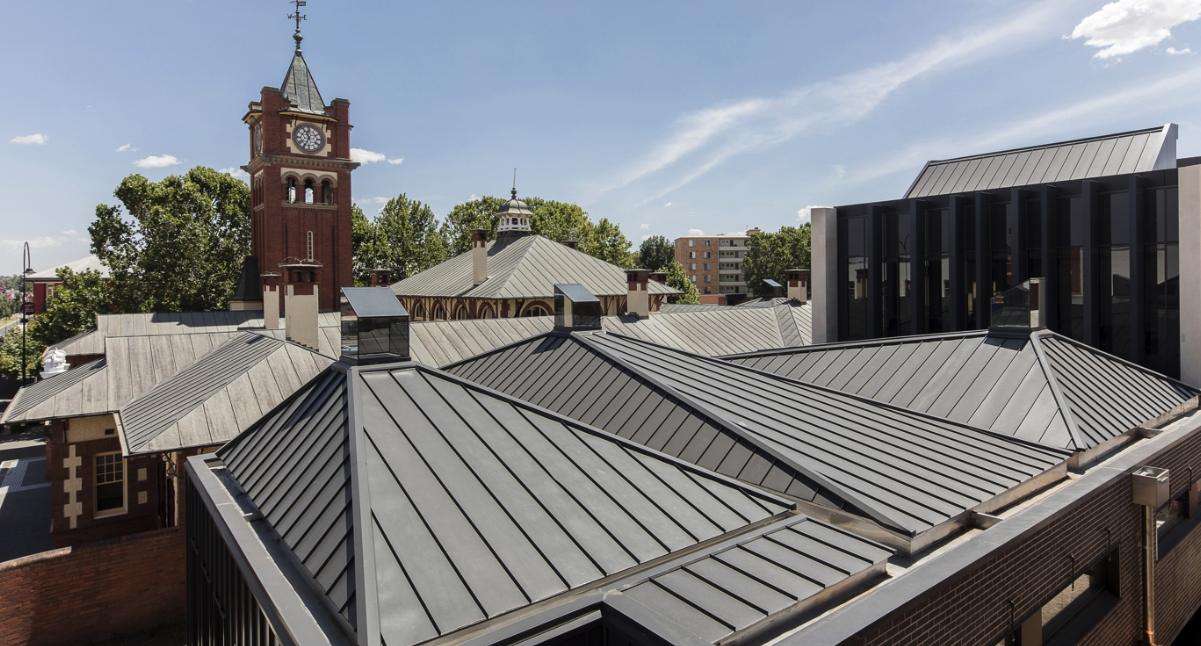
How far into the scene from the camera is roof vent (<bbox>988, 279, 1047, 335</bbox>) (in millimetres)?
12023

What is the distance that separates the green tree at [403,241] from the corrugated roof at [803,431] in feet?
138

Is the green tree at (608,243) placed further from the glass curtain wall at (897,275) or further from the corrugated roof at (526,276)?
the glass curtain wall at (897,275)

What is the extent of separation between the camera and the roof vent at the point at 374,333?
771 centimetres

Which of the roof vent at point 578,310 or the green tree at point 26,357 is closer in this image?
the roof vent at point 578,310

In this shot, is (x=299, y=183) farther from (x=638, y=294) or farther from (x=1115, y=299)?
(x=1115, y=299)

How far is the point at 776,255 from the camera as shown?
68.5 m

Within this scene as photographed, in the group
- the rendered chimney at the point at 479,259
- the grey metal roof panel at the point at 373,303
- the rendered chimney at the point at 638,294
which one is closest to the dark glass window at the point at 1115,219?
the rendered chimney at the point at 638,294

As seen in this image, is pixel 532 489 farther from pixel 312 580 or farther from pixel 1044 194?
pixel 1044 194

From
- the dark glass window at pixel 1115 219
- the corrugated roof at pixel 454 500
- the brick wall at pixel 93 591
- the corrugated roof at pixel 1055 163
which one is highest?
the corrugated roof at pixel 1055 163

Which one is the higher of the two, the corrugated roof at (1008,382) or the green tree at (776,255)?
the green tree at (776,255)

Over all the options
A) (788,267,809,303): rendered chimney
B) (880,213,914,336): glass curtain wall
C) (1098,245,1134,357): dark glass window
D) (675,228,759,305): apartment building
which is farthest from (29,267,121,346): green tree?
(675,228,759,305): apartment building

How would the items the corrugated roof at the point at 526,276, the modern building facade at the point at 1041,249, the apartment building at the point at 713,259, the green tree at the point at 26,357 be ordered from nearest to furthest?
the modern building facade at the point at 1041,249 < the corrugated roof at the point at 526,276 < the green tree at the point at 26,357 < the apartment building at the point at 713,259

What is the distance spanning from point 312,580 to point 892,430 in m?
7.19

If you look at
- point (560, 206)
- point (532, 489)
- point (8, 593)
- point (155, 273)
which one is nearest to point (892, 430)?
point (532, 489)
